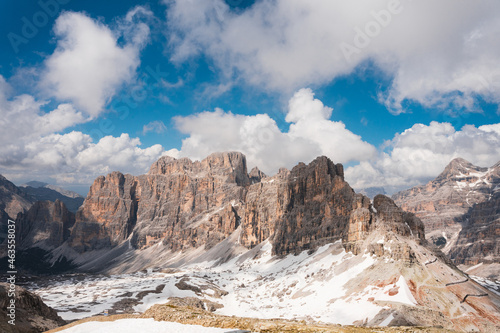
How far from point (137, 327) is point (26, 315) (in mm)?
24486

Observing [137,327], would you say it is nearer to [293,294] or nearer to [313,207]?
[293,294]

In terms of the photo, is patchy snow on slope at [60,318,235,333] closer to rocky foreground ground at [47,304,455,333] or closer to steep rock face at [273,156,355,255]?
rocky foreground ground at [47,304,455,333]

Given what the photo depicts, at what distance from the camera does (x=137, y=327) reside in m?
23.9

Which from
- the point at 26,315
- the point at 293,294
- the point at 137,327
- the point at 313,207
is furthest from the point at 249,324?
the point at 313,207

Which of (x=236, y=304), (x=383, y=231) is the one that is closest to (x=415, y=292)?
(x=383, y=231)

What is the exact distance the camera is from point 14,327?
32406mm

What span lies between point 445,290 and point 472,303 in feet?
17.0

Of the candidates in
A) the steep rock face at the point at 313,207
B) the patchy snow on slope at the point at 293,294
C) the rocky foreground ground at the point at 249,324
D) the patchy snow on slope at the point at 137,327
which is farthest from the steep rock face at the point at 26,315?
the steep rock face at the point at 313,207

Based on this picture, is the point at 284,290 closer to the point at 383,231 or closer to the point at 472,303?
the point at 383,231

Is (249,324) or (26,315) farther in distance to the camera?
(26,315)

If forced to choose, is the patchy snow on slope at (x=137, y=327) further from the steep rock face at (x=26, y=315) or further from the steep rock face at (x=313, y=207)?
the steep rock face at (x=313, y=207)

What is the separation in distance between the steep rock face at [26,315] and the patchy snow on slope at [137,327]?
36.0 feet

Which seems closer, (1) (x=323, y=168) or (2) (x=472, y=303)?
(2) (x=472, y=303)

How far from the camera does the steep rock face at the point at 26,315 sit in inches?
1297
